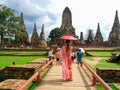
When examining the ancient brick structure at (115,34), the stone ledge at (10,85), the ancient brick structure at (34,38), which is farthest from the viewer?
the ancient brick structure at (34,38)

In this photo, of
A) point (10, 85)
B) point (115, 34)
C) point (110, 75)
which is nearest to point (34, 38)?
point (115, 34)

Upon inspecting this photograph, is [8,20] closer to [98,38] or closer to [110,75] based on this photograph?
[98,38]

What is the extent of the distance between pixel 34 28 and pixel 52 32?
40.4 feet

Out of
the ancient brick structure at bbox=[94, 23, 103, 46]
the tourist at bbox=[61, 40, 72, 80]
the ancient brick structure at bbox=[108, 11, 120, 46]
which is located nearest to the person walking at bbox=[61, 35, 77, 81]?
the tourist at bbox=[61, 40, 72, 80]

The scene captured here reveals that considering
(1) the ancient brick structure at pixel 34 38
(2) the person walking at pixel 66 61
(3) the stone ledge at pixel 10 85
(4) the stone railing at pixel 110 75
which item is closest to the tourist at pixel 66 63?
(2) the person walking at pixel 66 61

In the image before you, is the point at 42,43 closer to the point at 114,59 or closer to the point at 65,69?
the point at 114,59

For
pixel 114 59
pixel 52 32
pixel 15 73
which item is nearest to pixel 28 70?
pixel 15 73

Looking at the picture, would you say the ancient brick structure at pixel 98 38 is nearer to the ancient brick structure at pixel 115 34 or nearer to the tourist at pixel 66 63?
the ancient brick structure at pixel 115 34

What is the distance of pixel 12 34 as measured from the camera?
41.5m

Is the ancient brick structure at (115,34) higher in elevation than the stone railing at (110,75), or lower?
higher

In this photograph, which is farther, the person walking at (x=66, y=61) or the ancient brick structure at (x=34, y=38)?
the ancient brick structure at (x=34, y=38)

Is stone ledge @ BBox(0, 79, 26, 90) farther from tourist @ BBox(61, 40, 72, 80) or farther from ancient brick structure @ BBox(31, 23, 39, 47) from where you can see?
ancient brick structure @ BBox(31, 23, 39, 47)

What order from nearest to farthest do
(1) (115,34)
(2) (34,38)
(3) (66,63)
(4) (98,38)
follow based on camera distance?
1. (3) (66,63)
2. (1) (115,34)
3. (2) (34,38)
4. (4) (98,38)

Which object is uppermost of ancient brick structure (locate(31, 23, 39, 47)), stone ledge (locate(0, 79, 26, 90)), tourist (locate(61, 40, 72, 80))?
ancient brick structure (locate(31, 23, 39, 47))
